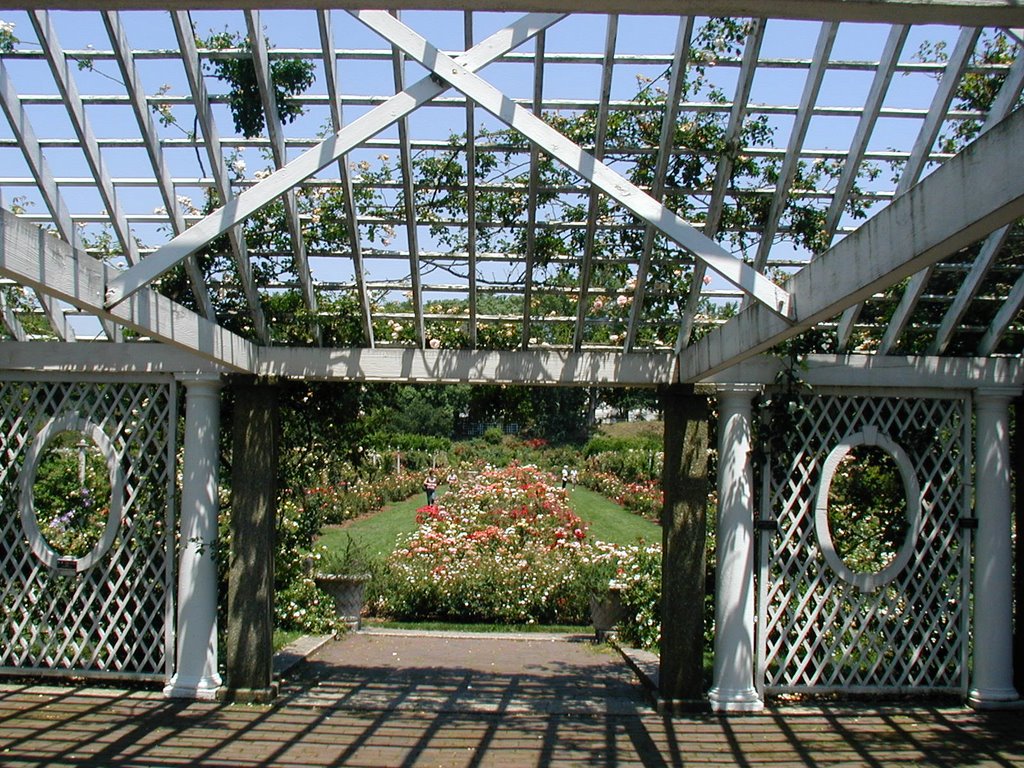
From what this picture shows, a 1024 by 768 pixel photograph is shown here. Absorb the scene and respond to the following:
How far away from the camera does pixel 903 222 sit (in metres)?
3.60

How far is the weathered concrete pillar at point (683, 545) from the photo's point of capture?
698cm

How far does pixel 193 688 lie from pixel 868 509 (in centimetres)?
503

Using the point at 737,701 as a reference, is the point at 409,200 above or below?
above

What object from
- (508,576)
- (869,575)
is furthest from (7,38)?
(508,576)

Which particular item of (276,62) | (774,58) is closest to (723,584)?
(774,58)

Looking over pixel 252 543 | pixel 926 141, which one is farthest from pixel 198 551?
pixel 926 141

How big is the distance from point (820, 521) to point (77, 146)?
210 inches

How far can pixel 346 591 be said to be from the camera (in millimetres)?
10195

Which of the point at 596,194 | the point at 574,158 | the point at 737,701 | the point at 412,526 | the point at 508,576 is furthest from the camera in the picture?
the point at 412,526

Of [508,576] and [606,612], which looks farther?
[508,576]

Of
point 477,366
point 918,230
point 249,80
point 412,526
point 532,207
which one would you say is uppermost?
point 249,80

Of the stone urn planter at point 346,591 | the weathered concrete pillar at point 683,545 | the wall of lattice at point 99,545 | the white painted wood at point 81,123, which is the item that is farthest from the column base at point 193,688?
the stone urn planter at point 346,591

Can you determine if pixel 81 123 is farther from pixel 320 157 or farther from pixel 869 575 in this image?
pixel 869 575

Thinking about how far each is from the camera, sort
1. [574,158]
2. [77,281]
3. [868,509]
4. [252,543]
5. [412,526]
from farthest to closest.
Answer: [412,526]
[868,509]
[252,543]
[574,158]
[77,281]
